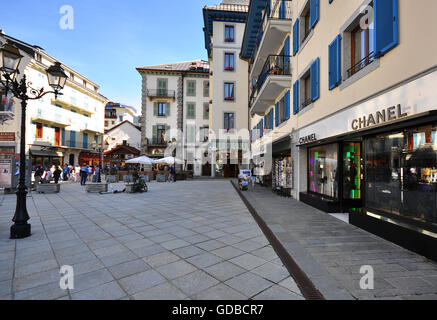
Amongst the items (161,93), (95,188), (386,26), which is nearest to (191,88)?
(161,93)

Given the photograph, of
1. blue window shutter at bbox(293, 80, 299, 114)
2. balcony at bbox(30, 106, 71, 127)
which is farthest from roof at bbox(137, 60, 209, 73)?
blue window shutter at bbox(293, 80, 299, 114)

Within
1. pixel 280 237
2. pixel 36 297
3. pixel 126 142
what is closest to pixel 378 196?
pixel 280 237

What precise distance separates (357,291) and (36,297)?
4049 millimetres

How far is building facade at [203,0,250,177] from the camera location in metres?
25.9

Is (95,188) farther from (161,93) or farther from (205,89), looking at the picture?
(205,89)

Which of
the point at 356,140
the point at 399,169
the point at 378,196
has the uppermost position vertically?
the point at 356,140

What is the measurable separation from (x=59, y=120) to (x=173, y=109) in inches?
590

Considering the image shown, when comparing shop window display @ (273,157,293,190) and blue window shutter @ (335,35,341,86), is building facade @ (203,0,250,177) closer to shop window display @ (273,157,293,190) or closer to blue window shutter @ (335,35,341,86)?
shop window display @ (273,157,293,190)

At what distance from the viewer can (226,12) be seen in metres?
25.1

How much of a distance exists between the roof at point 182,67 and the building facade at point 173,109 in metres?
0.15
